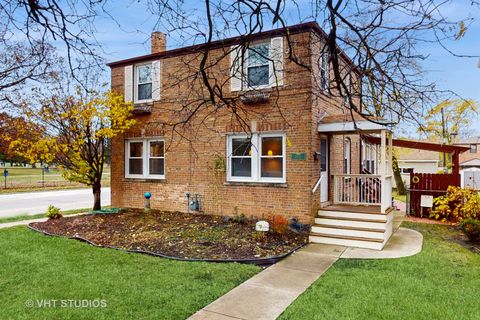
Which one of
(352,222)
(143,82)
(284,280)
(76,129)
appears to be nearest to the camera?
(284,280)

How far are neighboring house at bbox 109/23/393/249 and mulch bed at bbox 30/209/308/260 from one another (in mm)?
785

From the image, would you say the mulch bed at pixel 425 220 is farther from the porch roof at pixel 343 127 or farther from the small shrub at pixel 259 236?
the small shrub at pixel 259 236

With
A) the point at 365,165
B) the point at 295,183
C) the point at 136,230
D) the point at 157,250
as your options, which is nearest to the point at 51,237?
the point at 136,230

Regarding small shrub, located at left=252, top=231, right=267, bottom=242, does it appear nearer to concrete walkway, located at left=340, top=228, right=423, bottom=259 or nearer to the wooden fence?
concrete walkway, located at left=340, top=228, right=423, bottom=259

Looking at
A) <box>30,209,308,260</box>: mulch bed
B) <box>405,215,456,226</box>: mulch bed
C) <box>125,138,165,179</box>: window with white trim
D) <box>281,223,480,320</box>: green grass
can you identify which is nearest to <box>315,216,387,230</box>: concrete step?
<box>30,209,308,260</box>: mulch bed

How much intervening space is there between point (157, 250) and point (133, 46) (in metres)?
5.01

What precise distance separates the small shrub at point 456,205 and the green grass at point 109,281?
8047mm

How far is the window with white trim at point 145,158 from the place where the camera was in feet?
40.0

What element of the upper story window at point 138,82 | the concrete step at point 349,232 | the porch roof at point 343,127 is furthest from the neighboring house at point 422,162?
the upper story window at point 138,82

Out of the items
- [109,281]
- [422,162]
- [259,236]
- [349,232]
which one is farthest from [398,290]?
[422,162]

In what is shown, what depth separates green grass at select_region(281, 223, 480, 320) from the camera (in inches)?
173

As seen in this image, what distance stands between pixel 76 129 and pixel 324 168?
330 inches

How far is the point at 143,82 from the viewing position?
12516mm

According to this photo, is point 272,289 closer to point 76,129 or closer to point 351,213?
point 351,213
